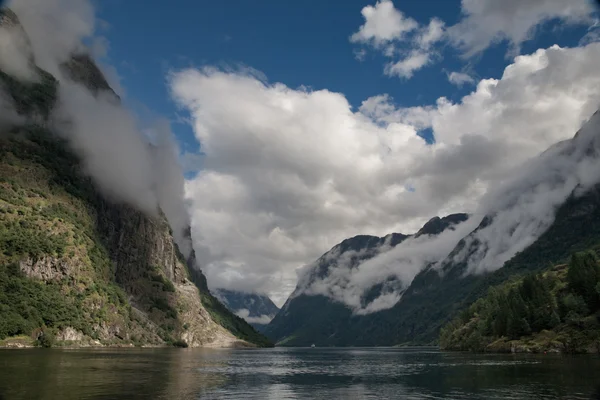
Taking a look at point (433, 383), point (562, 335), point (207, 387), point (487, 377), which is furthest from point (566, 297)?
point (207, 387)

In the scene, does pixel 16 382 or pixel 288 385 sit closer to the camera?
pixel 16 382

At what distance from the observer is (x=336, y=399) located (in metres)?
64.4

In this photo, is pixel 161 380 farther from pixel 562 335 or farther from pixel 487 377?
pixel 562 335

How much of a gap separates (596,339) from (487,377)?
100460 mm

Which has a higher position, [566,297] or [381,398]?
[566,297]

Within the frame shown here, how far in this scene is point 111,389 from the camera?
66.0m

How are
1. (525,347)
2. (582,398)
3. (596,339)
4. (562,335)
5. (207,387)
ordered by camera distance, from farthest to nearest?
(525,347) < (562,335) < (596,339) < (207,387) < (582,398)

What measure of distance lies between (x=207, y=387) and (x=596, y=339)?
146 m

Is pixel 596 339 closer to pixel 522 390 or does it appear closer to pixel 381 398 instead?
pixel 522 390

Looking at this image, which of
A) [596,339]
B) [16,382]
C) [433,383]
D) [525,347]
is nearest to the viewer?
[16,382]

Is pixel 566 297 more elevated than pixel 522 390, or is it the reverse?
pixel 566 297

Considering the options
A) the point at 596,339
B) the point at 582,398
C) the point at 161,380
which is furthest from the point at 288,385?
the point at 596,339

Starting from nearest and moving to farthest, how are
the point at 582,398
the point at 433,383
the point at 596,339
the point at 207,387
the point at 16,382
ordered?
1. the point at 582,398
2. the point at 16,382
3. the point at 207,387
4. the point at 433,383
5. the point at 596,339

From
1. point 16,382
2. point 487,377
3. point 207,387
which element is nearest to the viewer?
point 16,382
